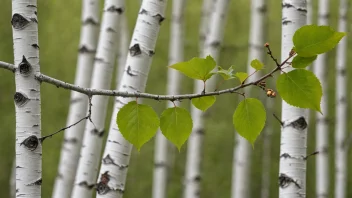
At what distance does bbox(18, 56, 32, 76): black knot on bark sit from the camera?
61cm

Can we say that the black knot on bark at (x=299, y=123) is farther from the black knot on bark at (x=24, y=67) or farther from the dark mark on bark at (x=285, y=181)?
the black knot on bark at (x=24, y=67)

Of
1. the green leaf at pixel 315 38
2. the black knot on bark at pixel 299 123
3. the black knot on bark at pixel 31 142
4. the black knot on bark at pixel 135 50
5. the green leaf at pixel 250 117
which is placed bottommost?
the black knot on bark at pixel 31 142

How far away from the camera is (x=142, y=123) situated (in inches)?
21.8

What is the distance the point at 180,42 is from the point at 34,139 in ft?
12.0

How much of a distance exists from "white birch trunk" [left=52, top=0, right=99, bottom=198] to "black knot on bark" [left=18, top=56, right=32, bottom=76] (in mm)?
1857

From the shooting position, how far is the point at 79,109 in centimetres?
250

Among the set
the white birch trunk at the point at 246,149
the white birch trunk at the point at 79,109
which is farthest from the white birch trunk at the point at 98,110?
the white birch trunk at the point at 246,149

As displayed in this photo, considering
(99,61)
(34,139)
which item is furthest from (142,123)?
(99,61)

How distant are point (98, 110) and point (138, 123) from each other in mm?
1260

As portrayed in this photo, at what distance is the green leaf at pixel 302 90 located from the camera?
1.70 ft

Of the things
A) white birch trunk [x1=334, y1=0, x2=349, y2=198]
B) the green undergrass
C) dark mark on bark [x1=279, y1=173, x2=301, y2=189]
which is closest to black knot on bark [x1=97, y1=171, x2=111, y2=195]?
dark mark on bark [x1=279, y1=173, x2=301, y2=189]

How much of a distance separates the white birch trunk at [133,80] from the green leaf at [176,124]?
638mm

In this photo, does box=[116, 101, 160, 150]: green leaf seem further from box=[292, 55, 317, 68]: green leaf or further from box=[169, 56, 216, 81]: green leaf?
box=[292, 55, 317, 68]: green leaf

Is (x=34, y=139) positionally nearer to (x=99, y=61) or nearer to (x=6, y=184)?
(x=99, y=61)
